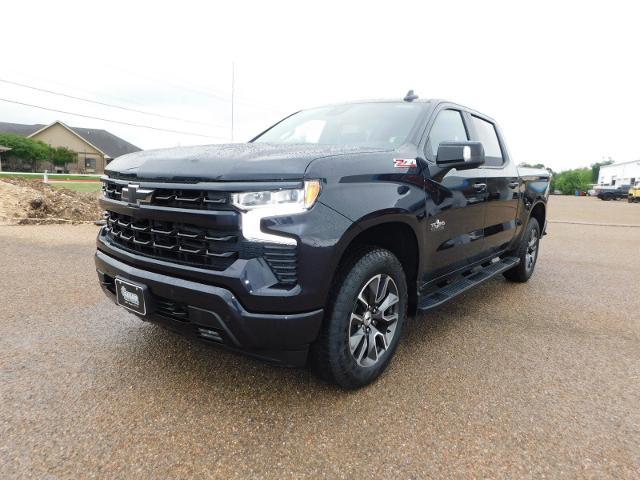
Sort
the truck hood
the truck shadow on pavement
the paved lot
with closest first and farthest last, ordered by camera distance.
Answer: the paved lot < the truck hood < the truck shadow on pavement

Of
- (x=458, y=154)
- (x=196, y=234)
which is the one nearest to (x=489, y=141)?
(x=458, y=154)

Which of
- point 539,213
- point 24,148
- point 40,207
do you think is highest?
point 24,148

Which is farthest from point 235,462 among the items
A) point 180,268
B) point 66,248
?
point 66,248

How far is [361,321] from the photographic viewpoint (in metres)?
2.40

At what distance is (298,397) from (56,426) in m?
1.19

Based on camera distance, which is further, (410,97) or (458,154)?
(410,97)

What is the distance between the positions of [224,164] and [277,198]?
320 mm

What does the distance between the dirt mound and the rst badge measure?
8.51 metres

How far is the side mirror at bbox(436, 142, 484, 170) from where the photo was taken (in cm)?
266

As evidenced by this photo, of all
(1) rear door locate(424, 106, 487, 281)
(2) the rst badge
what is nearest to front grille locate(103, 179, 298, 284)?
(2) the rst badge

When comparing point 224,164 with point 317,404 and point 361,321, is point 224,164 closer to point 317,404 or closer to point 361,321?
point 361,321

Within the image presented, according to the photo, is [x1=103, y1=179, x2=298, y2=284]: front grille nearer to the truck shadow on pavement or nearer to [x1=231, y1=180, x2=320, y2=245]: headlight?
[x1=231, y1=180, x2=320, y2=245]: headlight

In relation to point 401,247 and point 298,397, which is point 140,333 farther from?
point 401,247

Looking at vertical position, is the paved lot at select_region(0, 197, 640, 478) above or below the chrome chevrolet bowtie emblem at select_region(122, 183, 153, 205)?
below
